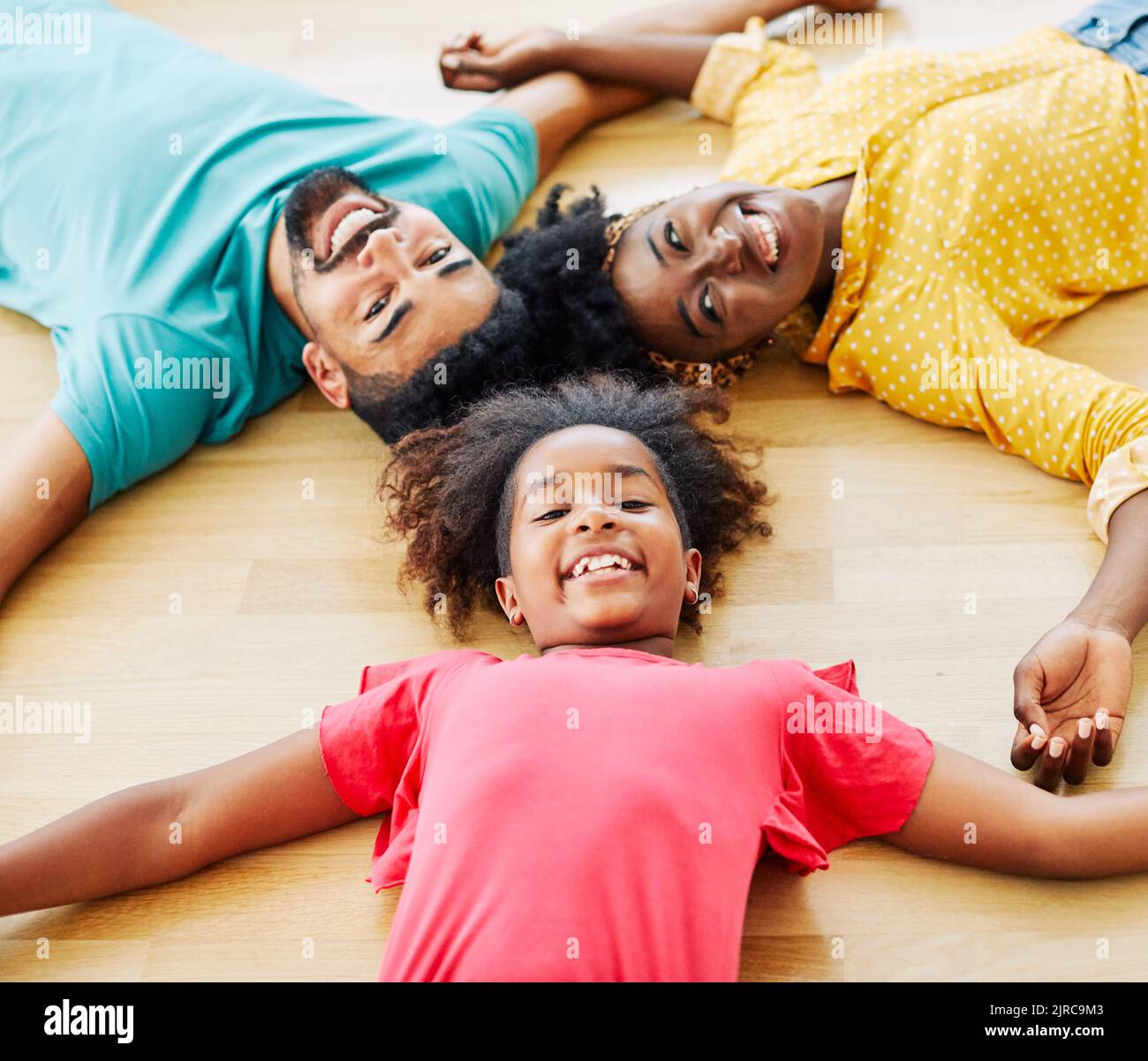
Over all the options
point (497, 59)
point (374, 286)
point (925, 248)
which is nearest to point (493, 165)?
point (497, 59)

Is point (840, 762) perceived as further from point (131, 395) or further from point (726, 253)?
point (131, 395)

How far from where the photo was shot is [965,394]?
1579mm

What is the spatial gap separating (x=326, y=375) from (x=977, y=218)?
902 millimetres

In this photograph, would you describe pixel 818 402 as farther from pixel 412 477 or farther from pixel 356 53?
pixel 356 53

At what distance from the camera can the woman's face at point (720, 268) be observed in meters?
1.59

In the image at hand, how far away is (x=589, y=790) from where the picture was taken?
1056 millimetres

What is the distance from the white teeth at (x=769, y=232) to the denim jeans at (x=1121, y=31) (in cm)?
67

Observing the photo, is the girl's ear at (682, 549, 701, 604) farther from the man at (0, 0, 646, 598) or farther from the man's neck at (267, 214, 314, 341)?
the man's neck at (267, 214, 314, 341)

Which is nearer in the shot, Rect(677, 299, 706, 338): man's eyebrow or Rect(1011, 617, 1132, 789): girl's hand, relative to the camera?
Rect(1011, 617, 1132, 789): girl's hand

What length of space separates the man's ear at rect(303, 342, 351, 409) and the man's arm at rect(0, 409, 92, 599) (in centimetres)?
31

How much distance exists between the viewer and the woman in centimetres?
158

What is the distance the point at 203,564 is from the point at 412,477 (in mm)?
297

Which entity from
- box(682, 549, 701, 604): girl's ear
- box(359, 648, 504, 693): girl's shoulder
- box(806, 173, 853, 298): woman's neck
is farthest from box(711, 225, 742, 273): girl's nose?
box(359, 648, 504, 693): girl's shoulder

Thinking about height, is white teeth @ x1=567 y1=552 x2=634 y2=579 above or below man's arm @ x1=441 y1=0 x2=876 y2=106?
below
